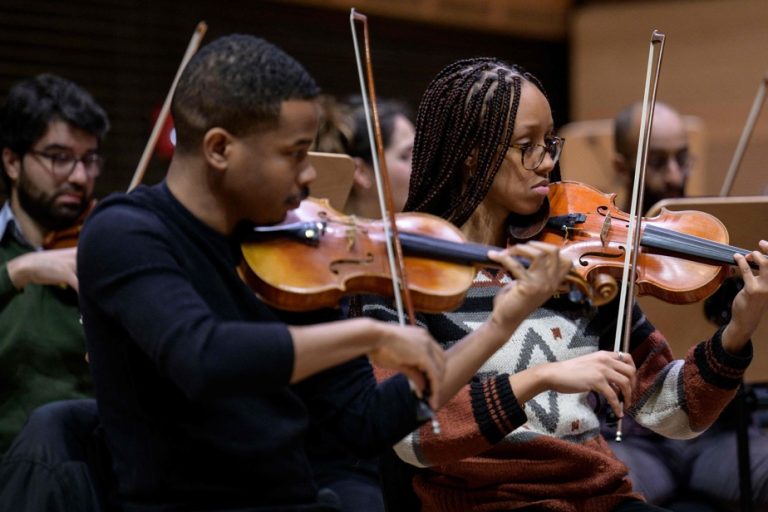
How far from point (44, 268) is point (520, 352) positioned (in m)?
1.10

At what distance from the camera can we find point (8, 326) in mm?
2326

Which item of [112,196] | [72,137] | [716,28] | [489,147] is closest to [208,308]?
[112,196]

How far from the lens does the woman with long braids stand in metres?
1.64

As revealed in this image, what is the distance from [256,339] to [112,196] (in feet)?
1.04

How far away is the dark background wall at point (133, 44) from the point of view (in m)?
4.18

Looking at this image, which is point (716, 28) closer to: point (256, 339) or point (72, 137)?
point (72, 137)

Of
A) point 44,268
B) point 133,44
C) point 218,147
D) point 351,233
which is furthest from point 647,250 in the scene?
point 133,44

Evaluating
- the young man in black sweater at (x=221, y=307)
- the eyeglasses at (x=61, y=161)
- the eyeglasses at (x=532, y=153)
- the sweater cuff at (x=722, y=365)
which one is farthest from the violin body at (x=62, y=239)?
the sweater cuff at (x=722, y=365)

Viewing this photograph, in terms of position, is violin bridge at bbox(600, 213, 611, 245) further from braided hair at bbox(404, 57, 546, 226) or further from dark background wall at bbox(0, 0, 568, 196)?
dark background wall at bbox(0, 0, 568, 196)

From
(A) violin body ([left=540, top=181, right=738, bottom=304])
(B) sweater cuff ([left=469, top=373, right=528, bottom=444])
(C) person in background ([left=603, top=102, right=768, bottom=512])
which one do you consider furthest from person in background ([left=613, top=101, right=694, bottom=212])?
(B) sweater cuff ([left=469, top=373, right=528, bottom=444])

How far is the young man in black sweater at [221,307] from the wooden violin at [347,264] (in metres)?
0.04

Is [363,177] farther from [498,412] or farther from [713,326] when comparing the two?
[498,412]

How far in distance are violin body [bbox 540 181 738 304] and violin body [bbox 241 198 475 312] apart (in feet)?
1.25

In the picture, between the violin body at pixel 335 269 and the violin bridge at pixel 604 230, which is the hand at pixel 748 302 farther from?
the violin body at pixel 335 269
